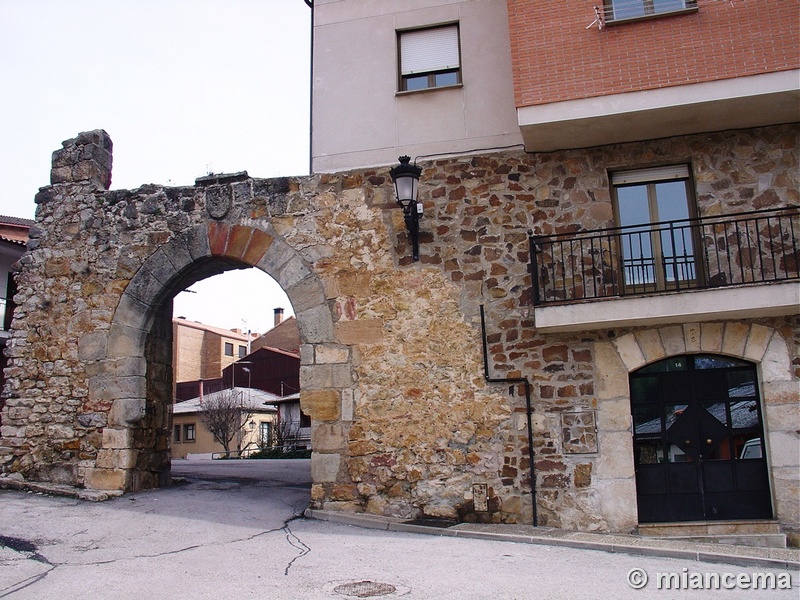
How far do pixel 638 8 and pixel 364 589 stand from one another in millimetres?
6878

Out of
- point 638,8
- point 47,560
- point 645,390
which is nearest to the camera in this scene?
point 47,560

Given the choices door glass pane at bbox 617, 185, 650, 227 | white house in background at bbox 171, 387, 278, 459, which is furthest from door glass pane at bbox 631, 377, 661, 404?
white house in background at bbox 171, 387, 278, 459

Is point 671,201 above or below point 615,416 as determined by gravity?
above

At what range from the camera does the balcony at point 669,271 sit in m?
7.70

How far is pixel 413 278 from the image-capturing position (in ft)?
29.5

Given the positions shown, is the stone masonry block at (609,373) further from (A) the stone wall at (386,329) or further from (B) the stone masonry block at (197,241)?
(B) the stone masonry block at (197,241)

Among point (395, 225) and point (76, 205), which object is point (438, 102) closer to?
point (395, 225)

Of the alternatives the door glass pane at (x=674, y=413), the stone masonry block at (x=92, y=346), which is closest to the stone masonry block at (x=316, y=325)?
the stone masonry block at (x=92, y=346)

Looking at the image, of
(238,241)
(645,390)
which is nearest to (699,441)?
(645,390)

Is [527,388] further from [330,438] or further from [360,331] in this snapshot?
[330,438]

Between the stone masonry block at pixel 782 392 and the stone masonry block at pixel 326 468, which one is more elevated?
the stone masonry block at pixel 782 392

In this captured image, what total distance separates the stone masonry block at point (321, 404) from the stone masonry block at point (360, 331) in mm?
649

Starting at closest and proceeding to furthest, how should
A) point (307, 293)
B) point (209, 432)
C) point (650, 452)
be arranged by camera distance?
point (650, 452), point (307, 293), point (209, 432)

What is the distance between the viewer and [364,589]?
A: 5.55m
